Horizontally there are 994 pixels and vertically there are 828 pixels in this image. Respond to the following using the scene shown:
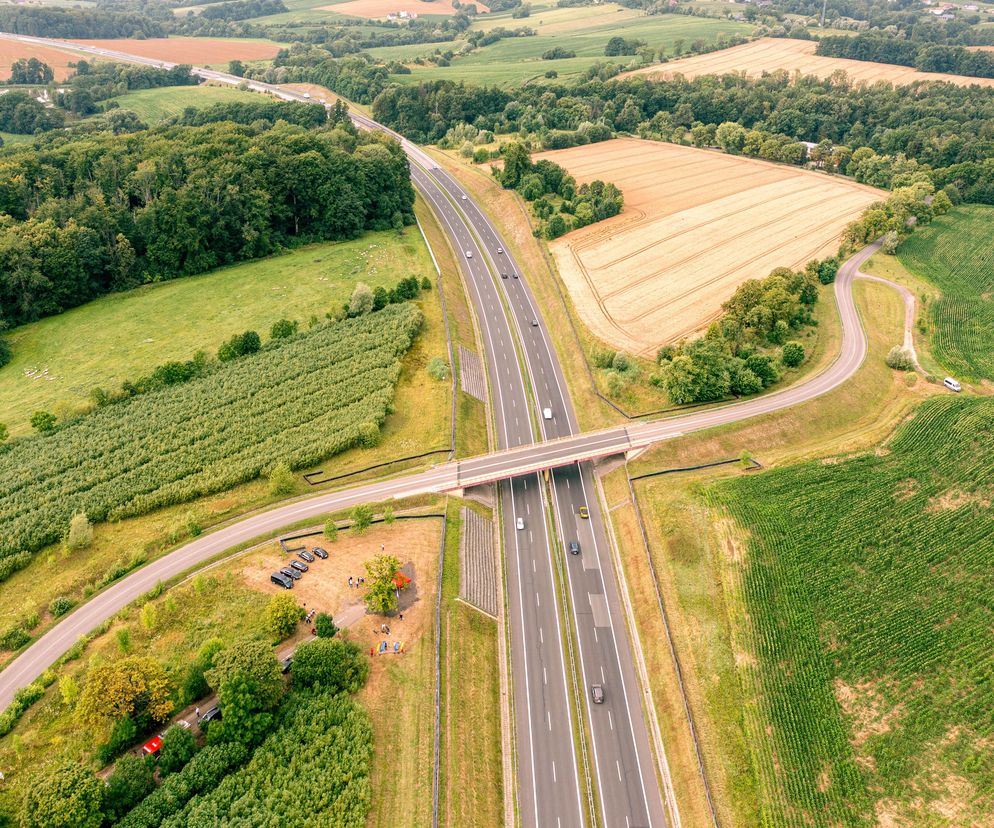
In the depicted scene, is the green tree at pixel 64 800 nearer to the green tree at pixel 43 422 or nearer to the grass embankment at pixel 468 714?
the grass embankment at pixel 468 714

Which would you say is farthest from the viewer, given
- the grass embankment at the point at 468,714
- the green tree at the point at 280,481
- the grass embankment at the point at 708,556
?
the green tree at the point at 280,481

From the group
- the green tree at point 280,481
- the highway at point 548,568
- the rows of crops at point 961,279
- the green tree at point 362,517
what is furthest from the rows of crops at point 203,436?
the rows of crops at point 961,279

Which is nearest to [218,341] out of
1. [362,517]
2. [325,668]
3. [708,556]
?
[362,517]

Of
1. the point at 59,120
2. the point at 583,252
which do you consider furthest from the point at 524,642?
the point at 59,120

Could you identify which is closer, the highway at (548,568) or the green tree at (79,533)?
the highway at (548,568)

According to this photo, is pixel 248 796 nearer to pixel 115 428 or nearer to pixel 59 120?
pixel 115 428

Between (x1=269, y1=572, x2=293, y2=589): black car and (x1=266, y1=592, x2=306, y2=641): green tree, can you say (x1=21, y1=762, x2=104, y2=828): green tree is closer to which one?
(x1=266, y1=592, x2=306, y2=641): green tree
